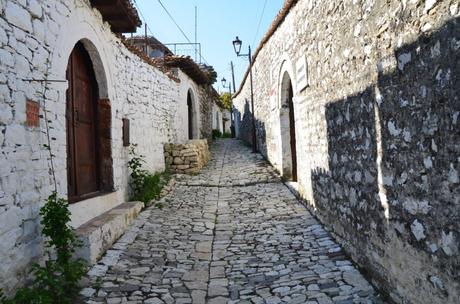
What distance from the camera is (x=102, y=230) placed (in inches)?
170

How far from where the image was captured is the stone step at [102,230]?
3.90m

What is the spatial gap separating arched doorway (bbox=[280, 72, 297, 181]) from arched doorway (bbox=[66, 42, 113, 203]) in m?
4.03

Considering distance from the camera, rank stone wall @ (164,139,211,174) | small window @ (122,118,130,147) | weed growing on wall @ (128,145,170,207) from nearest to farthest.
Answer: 1. small window @ (122,118,130,147)
2. weed growing on wall @ (128,145,170,207)
3. stone wall @ (164,139,211,174)

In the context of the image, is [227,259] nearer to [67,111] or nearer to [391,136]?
[391,136]

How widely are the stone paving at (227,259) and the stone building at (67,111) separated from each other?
0.75 m

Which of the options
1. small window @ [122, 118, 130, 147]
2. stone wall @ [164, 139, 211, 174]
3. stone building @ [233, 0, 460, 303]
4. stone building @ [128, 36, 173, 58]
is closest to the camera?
stone building @ [233, 0, 460, 303]

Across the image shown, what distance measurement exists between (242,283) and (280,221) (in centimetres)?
204

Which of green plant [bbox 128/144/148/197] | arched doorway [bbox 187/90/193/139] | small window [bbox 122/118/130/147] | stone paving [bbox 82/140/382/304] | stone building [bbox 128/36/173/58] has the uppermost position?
stone building [bbox 128/36/173/58]

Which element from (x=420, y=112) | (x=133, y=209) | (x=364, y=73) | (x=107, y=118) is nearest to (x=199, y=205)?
(x=133, y=209)

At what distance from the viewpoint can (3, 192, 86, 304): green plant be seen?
2990 millimetres

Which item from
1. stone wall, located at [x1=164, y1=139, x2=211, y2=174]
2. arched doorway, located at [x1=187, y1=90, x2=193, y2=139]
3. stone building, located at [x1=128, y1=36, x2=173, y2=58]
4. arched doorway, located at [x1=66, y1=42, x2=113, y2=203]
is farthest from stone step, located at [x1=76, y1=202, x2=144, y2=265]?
stone building, located at [x1=128, y1=36, x2=173, y2=58]

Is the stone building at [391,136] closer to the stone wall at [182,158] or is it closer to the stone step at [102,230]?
the stone step at [102,230]

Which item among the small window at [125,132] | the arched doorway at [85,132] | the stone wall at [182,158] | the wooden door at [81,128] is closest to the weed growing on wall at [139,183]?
the small window at [125,132]

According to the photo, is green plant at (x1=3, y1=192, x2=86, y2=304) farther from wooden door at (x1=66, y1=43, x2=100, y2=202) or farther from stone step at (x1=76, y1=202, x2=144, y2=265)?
wooden door at (x1=66, y1=43, x2=100, y2=202)
